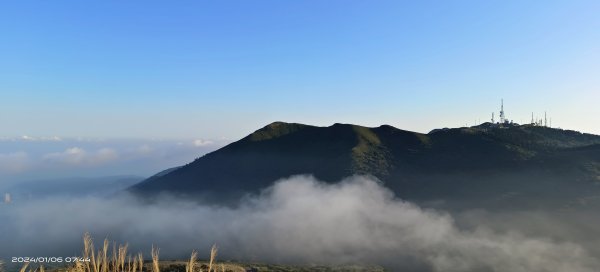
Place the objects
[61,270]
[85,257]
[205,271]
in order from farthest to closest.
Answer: [61,270] → [205,271] → [85,257]

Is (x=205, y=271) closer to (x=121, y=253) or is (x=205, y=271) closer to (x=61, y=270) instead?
(x=61, y=270)

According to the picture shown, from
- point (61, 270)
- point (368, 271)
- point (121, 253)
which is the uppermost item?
point (121, 253)

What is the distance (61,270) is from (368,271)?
130100 millimetres

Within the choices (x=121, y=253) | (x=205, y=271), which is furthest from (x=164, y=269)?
(x=121, y=253)

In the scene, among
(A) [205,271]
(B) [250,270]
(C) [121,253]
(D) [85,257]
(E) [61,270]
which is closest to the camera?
(D) [85,257]

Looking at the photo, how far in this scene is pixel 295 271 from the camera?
193500 mm

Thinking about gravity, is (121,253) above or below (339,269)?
above

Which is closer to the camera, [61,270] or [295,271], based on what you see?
[61,270]

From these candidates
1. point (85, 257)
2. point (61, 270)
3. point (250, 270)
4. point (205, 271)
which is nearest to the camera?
point (85, 257)

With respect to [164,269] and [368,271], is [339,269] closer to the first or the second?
[368,271]

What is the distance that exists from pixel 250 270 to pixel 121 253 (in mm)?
171595

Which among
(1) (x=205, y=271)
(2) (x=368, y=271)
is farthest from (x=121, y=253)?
(2) (x=368, y=271)

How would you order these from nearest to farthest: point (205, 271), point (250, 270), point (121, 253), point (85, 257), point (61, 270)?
1. point (85, 257)
2. point (121, 253)
3. point (205, 271)
4. point (61, 270)
5. point (250, 270)

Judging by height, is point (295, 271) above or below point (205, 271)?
below
